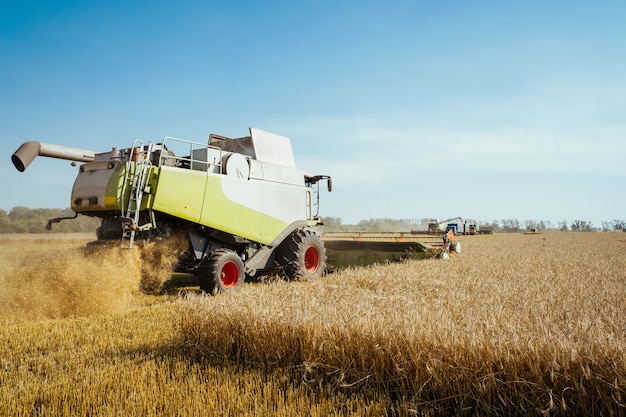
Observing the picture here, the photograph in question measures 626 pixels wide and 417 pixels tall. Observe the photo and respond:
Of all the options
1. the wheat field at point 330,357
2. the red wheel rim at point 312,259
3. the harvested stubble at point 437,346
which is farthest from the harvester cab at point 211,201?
the harvested stubble at point 437,346

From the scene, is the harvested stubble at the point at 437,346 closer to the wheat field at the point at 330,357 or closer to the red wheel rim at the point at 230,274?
the wheat field at the point at 330,357

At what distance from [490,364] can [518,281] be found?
466cm

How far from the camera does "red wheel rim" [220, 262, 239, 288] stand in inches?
306

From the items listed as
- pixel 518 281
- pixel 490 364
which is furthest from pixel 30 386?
pixel 518 281

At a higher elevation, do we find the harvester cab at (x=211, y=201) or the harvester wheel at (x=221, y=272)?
the harvester cab at (x=211, y=201)

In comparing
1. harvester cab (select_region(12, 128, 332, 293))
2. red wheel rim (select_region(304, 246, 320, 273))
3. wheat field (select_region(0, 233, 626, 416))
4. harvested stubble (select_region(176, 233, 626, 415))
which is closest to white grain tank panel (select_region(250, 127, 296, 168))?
harvester cab (select_region(12, 128, 332, 293))

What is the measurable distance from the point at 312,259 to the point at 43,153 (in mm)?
5518

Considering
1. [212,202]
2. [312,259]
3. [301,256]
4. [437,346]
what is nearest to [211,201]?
[212,202]

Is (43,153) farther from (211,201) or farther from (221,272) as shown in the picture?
(221,272)

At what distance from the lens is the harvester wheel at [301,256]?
909cm

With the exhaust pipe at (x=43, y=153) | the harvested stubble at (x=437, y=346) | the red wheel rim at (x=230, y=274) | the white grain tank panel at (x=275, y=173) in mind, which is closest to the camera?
the harvested stubble at (x=437, y=346)

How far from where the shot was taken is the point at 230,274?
7.84 metres

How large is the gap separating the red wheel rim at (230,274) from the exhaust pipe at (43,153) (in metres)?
2.85

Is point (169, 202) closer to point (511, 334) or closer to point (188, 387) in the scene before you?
point (188, 387)
